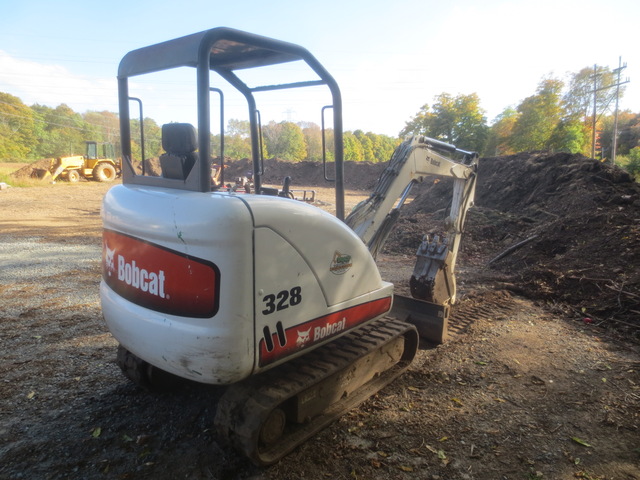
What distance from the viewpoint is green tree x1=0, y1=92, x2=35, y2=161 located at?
54.0 metres

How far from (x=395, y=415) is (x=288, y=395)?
1114 millimetres

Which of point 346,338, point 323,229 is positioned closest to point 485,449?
point 346,338

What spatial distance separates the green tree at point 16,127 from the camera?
54.0 meters

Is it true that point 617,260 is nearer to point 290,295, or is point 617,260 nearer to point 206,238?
point 290,295

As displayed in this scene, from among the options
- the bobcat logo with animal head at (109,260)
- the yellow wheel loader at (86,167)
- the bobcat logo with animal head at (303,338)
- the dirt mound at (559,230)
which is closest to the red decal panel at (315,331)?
the bobcat logo with animal head at (303,338)

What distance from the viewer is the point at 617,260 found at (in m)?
6.52

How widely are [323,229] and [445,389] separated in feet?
6.45

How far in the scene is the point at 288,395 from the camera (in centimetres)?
245

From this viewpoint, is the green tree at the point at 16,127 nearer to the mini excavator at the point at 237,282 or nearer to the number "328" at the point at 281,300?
the mini excavator at the point at 237,282

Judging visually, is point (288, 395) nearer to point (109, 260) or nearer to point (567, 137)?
point (109, 260)

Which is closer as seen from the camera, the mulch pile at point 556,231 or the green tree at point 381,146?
the mulch pile at point 556,231

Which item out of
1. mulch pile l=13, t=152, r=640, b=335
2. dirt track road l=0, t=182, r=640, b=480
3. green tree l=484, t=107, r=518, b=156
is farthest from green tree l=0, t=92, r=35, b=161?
dirt track road l=0, t=182, r=640, b=480

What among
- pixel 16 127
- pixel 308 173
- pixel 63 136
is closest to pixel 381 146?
pixel 308 173

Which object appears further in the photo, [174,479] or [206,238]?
[174,479]
